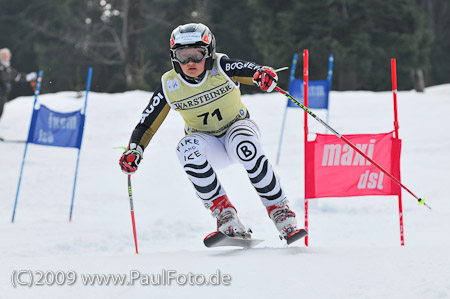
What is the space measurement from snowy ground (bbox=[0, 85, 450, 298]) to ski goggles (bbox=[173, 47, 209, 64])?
1.33 metres

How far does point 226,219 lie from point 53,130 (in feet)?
12.5

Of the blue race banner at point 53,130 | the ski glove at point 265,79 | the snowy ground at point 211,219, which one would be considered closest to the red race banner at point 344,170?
the snowy ground at point 211,219

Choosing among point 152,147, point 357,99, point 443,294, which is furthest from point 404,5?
point 443,294

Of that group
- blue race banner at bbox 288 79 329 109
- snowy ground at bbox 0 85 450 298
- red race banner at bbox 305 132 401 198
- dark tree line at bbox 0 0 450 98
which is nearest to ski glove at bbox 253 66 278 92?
red race banner at bbox 305 132 401 198

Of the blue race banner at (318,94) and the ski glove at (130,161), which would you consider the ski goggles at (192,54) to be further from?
the blue race banner at (318,94)

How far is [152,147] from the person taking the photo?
11.7m

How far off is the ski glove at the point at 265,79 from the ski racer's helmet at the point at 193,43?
37 cm

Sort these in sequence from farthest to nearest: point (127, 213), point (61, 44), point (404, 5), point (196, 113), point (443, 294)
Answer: point (61, 44)
point (404, 5)
point (127, 213)
point (196, 113)
point (443, 294)

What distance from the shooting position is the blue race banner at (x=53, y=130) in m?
7.41

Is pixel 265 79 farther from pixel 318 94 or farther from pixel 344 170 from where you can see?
pixel 318 94

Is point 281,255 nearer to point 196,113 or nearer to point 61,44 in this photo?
point 196,113

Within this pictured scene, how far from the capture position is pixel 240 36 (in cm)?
2594

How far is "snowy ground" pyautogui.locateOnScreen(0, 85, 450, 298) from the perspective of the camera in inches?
121

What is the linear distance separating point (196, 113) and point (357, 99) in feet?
39.2
